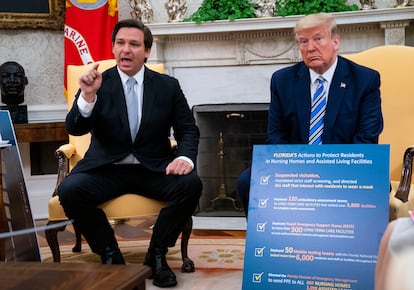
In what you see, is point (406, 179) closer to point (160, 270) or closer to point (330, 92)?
point (330, 92)

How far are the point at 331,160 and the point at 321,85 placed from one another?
1.71 ft

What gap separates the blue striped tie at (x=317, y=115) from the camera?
2.41 meters

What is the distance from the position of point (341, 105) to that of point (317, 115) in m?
0.11

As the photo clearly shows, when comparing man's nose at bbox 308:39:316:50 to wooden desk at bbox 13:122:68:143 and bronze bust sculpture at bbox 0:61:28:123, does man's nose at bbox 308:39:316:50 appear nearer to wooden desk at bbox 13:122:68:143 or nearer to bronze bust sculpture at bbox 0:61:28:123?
wooden desk at bbox 13:122:68:143

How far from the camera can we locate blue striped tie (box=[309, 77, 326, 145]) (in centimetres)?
241

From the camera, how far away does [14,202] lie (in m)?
2.52

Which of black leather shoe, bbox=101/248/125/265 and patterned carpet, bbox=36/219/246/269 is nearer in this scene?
black leather shoe, bbox=101/248/125/265

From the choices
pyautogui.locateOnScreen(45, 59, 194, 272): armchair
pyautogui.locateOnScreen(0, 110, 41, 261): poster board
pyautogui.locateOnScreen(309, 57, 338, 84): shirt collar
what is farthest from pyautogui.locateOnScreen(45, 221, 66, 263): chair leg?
pyautogui.locateOnScreen(309, 57, 338, 84): shirt collar

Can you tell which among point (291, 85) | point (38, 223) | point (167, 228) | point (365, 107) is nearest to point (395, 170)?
point (365, 107)

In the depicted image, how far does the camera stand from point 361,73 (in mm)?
2424

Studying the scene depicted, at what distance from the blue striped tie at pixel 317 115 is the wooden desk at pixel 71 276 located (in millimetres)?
1158

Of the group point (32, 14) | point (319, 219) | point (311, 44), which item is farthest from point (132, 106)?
point (32, 14)

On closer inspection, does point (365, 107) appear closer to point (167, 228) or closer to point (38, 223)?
point (167, 228)

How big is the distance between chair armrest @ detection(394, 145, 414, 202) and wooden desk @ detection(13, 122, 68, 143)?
2.48 metres
